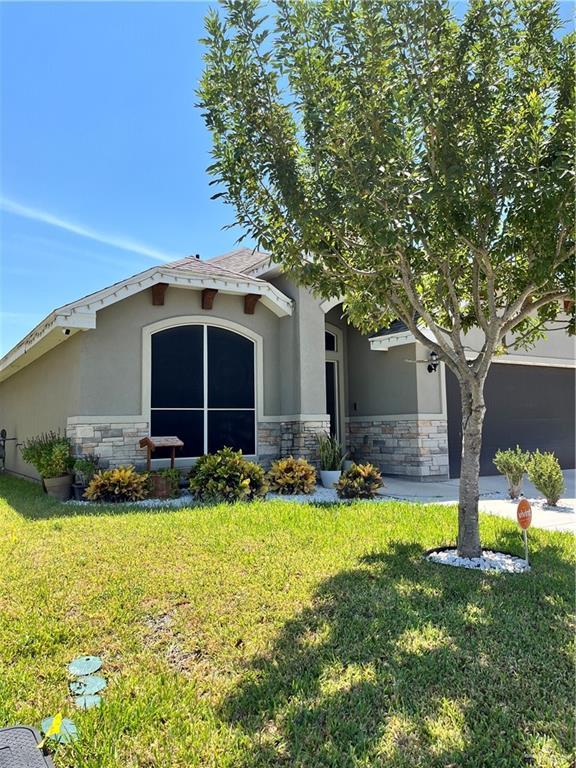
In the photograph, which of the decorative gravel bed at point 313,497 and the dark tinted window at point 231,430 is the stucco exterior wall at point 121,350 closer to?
the dark tinted window at point 231,430

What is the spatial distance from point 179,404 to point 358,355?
5518 millimetres

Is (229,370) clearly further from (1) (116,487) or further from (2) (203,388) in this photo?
(1) (116,487)

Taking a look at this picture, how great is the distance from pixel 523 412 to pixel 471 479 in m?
9.81

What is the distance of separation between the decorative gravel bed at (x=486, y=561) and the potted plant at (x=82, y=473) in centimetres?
639

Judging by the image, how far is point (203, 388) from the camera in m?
10.8

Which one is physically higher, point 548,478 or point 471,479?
point 471,479

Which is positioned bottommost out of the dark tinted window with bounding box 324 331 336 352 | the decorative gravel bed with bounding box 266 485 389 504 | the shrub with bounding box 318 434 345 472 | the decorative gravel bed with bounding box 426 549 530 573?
the decorative gravel bed with bounding box 266 485 389 504

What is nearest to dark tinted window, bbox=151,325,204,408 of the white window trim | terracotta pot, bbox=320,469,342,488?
the white window trim

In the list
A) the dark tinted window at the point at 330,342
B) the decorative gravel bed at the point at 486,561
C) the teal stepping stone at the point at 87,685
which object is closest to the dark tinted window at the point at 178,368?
the dark tinted window at the point at 330,342

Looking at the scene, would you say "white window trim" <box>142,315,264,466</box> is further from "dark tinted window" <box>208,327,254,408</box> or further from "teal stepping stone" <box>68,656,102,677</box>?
"teal stepping stone" <box>68,656,102,677</box>

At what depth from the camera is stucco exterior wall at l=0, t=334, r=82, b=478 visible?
10.3 m

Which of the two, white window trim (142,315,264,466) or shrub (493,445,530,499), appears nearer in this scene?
shrub (493,445,530,499)

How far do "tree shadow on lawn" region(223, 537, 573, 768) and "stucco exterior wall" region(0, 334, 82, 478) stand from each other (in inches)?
299

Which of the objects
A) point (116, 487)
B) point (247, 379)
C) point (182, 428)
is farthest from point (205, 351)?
point (116, 487)
